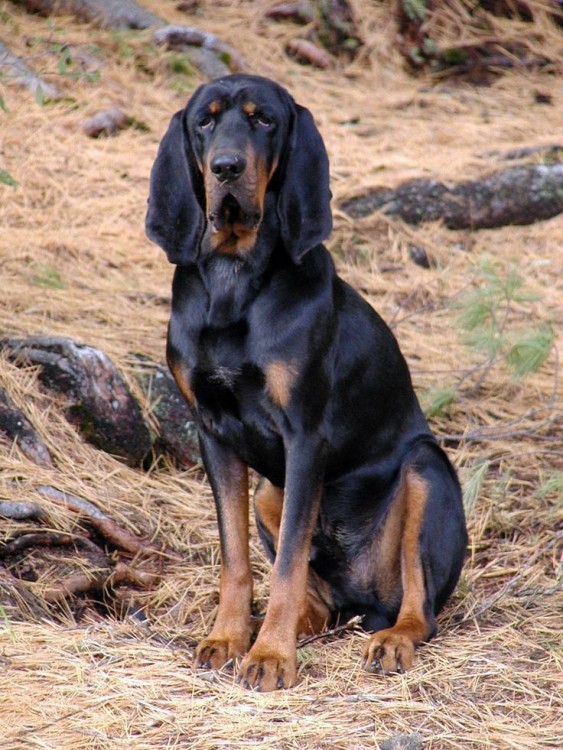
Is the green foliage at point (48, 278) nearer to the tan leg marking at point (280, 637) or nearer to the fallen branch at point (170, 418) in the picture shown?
the fallen branch at point (170, 418)

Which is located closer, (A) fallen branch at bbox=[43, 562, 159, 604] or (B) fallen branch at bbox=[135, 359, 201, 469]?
(A) fallen branch at bbox=[43, 562, 159, 604]

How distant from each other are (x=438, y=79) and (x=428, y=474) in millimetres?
6294

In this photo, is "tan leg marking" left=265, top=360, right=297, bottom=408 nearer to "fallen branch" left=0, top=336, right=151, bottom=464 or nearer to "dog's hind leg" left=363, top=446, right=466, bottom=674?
"dog's hind leg" left=363, top=446, right=466, bottom=674

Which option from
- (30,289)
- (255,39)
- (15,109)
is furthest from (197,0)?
(30,289)

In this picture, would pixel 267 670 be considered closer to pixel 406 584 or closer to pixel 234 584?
pixel 234 584

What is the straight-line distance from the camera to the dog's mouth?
3.16 meters

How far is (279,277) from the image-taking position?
3.35 meters

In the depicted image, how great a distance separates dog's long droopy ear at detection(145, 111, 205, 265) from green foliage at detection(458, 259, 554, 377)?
6.53 feet

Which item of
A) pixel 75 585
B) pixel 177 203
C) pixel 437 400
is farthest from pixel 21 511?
pixel 437 400

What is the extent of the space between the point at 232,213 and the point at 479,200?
3.94 metres

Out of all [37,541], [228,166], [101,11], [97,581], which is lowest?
[97,581]

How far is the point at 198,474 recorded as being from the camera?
15.4 feet

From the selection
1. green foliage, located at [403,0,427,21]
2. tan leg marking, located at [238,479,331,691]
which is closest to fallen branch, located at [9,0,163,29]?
green foliage, located at [403,0,427,21]

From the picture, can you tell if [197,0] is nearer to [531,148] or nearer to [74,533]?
[531,148]
